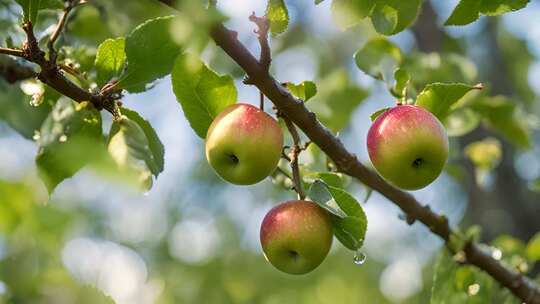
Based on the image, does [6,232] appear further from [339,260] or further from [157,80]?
[339,260]

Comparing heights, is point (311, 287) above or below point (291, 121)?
below

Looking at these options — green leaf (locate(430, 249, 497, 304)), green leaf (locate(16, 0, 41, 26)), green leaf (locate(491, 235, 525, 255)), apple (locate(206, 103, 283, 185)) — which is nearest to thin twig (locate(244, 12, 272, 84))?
apple (locate(206, 103, 283, 185))

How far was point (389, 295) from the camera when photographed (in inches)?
155

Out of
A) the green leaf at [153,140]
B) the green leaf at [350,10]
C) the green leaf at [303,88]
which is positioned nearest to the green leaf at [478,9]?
the green leaf at [350,10]

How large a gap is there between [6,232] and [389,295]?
10.9ft

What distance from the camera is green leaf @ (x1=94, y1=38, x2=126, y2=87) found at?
131cm

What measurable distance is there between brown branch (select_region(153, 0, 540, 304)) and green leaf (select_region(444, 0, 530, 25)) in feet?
Answer: 0.95

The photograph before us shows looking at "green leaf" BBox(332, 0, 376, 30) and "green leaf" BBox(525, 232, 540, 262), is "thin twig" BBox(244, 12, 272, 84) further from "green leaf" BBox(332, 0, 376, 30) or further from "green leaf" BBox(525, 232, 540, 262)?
"green leaf" BBox(525, 232, 540, 262)

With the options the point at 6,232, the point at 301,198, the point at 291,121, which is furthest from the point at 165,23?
the point at 6,232

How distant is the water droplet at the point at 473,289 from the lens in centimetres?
167

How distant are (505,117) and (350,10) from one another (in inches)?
44.2

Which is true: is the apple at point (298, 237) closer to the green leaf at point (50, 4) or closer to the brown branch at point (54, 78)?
the brown branch at point (54, 78)

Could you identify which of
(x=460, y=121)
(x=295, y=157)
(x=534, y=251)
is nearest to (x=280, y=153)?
(x=295, y=157)

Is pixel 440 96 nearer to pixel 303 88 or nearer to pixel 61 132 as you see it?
pixel 303 88
